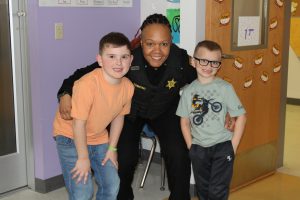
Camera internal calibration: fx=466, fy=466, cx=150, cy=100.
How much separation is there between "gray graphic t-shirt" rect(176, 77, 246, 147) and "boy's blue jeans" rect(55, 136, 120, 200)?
51 cm

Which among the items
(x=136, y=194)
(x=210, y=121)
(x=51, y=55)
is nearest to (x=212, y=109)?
(x=210, y=121)

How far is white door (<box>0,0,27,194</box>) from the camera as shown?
3049mm

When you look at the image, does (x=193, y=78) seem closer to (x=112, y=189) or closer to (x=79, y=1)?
(x=112, y=189)

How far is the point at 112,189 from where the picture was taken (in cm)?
233

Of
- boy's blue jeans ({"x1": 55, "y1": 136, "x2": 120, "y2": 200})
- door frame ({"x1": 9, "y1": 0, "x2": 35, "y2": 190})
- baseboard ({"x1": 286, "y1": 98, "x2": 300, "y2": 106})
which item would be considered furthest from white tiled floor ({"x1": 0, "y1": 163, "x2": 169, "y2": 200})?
baseboard ({"x1": 286, "y1": 98, "x2": 300, "y2": 106})

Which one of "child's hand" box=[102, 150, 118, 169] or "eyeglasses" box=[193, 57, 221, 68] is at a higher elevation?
"eyeglasses" box=[193, 57, 221, 68]

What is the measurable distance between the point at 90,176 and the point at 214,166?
0.69 m

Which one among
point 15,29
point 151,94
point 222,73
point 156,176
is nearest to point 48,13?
point 15,29

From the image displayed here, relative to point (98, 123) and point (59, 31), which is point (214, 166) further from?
point (59, 31)

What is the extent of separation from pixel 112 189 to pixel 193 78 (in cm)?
82

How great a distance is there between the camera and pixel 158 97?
2637 mm

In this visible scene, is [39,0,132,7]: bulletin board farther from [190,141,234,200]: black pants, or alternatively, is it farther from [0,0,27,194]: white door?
[190,141,234,200]: black pants

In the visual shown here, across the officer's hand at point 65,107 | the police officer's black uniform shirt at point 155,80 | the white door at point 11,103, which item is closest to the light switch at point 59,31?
the white door at point 11,103

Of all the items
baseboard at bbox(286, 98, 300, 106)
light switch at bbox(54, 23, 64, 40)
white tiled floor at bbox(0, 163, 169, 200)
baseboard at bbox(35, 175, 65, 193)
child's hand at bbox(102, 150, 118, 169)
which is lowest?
white tiled floor at bbox(0, 163, 169, 200)
